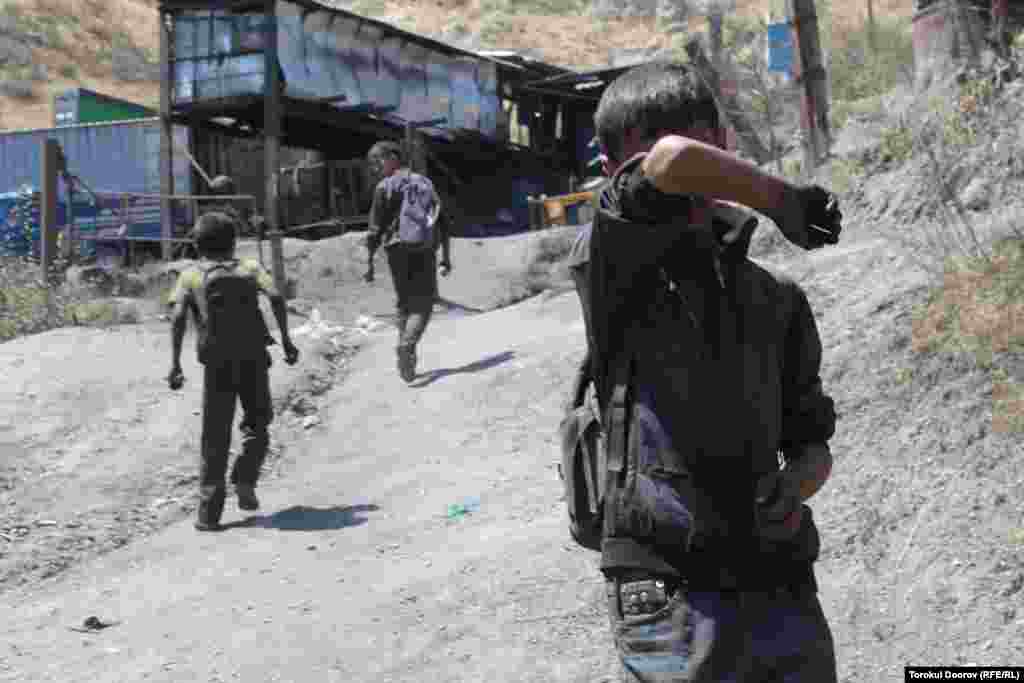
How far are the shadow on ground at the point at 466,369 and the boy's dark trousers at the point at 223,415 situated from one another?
9.43 feet

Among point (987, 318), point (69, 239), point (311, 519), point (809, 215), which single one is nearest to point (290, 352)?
point (311, 519)

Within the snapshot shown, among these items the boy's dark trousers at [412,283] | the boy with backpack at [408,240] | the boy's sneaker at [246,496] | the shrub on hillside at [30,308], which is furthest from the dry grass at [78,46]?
the boy's sneaker at [246,496]

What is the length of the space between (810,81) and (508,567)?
6877mm

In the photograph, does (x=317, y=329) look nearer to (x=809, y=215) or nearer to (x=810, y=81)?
(x=810, y=81)

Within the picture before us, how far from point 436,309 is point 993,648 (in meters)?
10.9

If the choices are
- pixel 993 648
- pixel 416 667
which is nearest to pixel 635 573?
pixel 993 648

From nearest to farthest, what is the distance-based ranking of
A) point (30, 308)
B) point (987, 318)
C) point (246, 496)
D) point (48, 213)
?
point (987, 318) → point (246, 496) → point (30, 308) → point (48, 213)

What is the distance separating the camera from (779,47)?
1300 centimetres

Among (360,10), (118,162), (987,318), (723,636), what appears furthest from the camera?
(360,10)

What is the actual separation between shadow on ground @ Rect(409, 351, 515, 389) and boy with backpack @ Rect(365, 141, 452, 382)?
0.09 m

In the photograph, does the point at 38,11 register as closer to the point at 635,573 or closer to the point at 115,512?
the point at 115,512

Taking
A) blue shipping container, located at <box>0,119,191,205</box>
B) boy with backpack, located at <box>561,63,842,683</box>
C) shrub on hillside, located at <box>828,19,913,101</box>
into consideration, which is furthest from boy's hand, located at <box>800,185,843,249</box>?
blue shipping container, located at <box>0,119,191,205</box>

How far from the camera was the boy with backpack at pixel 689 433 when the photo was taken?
2410 mm

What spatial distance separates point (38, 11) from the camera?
43469 millimetres
